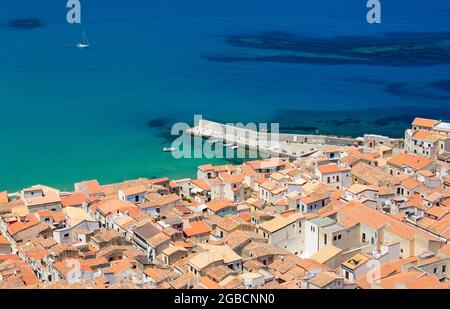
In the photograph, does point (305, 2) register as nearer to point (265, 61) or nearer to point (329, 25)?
point (329, 25)

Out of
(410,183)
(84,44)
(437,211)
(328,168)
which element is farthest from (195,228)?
(84,44)

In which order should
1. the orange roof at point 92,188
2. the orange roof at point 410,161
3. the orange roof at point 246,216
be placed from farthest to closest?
the orange roof at point 410,161
the orange roof at point 92,188
the orange roof at point 246,216

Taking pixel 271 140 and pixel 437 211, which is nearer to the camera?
pixel 437 211

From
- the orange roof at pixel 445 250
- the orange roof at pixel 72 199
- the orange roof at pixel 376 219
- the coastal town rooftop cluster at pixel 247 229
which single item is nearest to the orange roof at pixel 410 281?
the coastal town rooftop cluster at pixel 247 229

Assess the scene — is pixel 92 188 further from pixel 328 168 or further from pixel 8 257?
pixel 328 168

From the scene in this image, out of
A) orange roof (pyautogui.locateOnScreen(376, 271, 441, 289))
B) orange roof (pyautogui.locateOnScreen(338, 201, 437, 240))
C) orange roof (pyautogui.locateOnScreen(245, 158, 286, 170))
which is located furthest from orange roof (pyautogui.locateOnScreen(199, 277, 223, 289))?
orange roof (pyautogui.locateOnScreen(245, 158, 286, 170))

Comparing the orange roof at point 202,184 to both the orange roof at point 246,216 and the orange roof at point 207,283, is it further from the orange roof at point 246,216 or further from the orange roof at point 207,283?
the orange roof at point 207,283
